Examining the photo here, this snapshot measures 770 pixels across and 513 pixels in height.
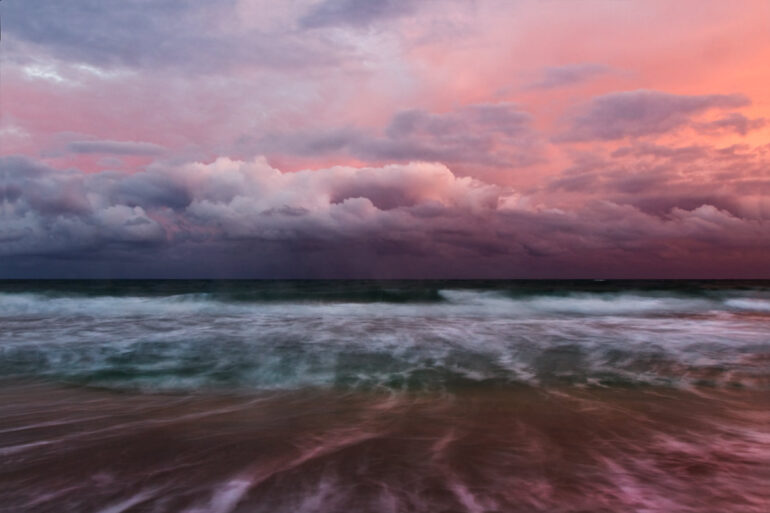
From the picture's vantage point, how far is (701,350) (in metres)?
10.7

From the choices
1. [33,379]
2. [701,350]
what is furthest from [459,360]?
[33,379]

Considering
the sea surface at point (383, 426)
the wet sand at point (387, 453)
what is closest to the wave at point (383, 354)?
the sea surface at point (383, 426)

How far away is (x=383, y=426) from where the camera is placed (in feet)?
17.1

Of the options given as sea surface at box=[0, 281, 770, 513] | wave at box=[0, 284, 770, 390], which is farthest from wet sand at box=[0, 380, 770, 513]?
wave at box=[0, 284, 770, 390]

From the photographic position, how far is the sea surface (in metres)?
3.54

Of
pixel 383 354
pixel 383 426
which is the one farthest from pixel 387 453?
pixel 383 354

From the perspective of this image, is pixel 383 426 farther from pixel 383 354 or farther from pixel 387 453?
pixel 383 354

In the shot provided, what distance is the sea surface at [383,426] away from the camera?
139 inches

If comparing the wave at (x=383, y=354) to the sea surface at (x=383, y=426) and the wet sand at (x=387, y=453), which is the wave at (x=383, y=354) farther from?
the wet sand at (x=387, y=453)

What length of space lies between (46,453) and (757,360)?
451 inches

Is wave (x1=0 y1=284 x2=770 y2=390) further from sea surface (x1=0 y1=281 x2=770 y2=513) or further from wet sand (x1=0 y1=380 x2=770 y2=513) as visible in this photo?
wet sand (x1=0 y1=380 x2=770 y2=513)

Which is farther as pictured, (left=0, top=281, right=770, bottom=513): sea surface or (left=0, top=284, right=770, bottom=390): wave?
(left=0, top=284, right=770, bottom=390): wave

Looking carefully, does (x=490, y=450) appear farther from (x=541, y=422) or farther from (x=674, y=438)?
(x=674, y=438)

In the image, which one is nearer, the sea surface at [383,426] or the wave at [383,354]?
the sea surface at [383,426]
